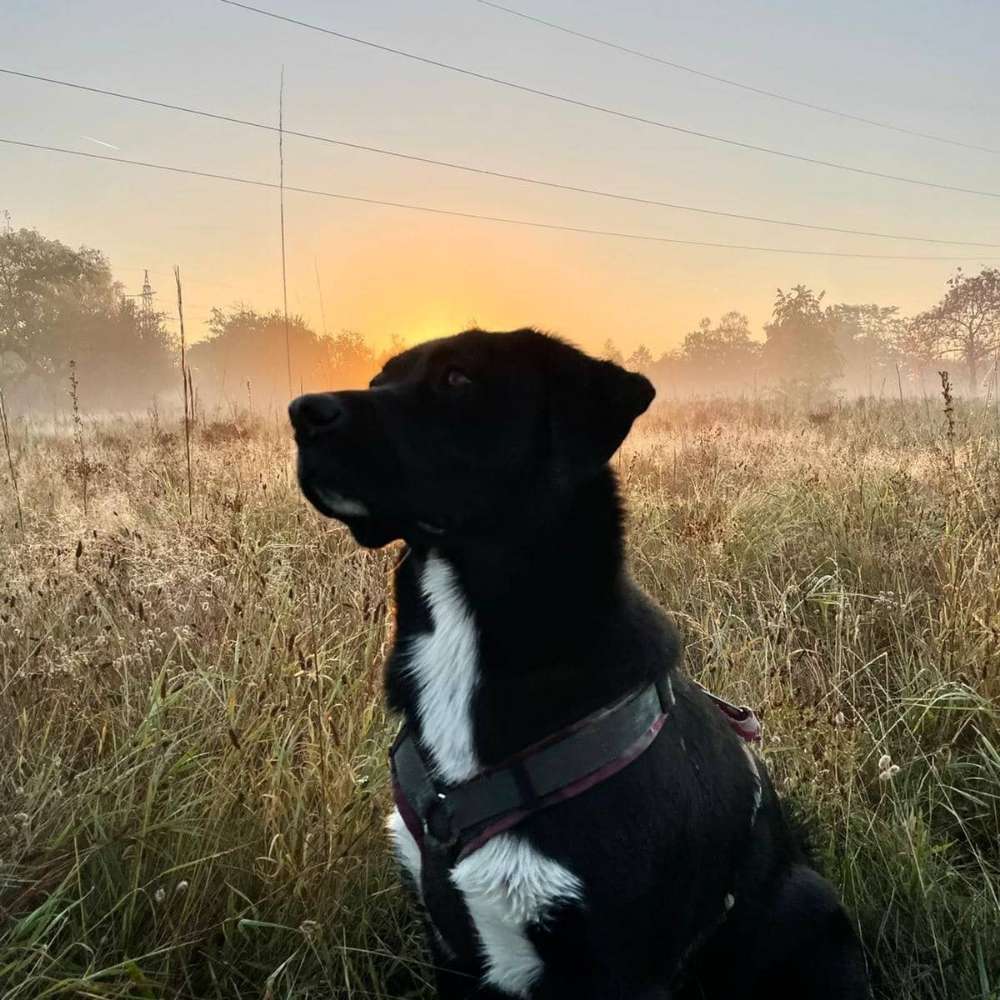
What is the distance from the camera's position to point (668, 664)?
168cm

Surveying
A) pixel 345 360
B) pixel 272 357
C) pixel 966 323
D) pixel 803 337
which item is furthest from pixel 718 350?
pixel 345 360

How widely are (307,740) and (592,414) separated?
57.6 inches

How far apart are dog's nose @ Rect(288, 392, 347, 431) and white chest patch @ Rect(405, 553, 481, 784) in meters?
0.35

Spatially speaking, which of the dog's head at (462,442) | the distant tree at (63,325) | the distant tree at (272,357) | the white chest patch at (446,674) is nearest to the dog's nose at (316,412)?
the dog's head at (462,442)

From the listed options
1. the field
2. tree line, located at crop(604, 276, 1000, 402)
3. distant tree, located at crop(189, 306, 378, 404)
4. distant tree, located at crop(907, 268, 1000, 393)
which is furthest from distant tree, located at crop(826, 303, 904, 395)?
the field

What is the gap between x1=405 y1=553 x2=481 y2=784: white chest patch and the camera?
163cm

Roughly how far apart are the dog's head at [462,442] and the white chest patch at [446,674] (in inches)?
4.7

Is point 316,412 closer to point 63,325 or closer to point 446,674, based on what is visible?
point 446,674

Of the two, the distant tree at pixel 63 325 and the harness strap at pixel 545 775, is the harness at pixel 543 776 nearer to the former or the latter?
the harness strap at pixel 545 775

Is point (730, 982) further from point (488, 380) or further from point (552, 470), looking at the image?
point (488, 380)

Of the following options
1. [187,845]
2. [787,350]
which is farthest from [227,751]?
[787,350]

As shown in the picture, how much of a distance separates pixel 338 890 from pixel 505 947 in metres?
0.65

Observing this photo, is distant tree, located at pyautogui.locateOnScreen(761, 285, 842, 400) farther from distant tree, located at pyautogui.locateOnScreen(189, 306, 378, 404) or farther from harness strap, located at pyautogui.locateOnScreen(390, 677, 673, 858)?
harness strap, located at pyautogui.locateOnScreen(390, 677, 673, 858)

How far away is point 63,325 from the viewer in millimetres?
45125
